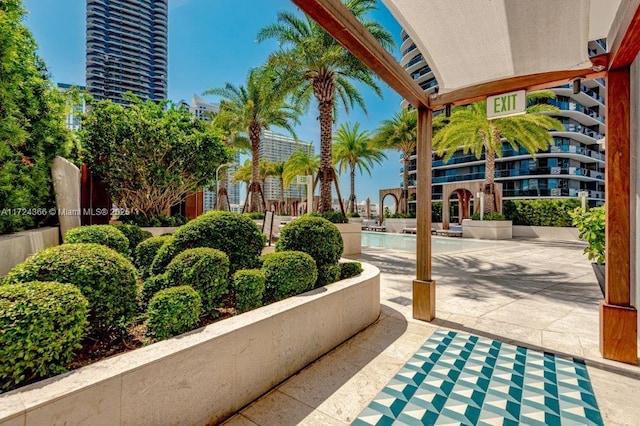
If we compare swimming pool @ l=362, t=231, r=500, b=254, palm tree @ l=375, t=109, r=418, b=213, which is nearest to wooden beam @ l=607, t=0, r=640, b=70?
swimming pool @ l=362, t=231, r=500, b=254

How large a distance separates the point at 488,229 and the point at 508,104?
618 inches

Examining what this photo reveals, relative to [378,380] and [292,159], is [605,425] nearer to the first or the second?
[378,380]

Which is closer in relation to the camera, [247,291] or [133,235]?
[247,291]

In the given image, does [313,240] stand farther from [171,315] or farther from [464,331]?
[464,331]

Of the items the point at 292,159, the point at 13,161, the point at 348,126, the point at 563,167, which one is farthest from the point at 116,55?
the point at 563,167

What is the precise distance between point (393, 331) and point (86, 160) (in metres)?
9.45

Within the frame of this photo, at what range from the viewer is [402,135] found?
72.0ft

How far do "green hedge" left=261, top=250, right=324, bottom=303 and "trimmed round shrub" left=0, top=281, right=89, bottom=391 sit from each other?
1.70 metres

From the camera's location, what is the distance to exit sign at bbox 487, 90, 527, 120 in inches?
151

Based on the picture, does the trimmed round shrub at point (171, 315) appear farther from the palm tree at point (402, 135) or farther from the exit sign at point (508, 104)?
the palm tree at point (402, 135)

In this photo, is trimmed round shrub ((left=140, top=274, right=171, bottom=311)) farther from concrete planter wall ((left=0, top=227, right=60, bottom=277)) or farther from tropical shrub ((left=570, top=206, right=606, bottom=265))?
tropical shrub ((left=570, top=206, right=606, bottom=265))

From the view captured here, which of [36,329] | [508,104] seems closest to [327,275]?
[36,329]

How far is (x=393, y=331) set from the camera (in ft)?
13.1

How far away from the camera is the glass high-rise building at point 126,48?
115 ft
